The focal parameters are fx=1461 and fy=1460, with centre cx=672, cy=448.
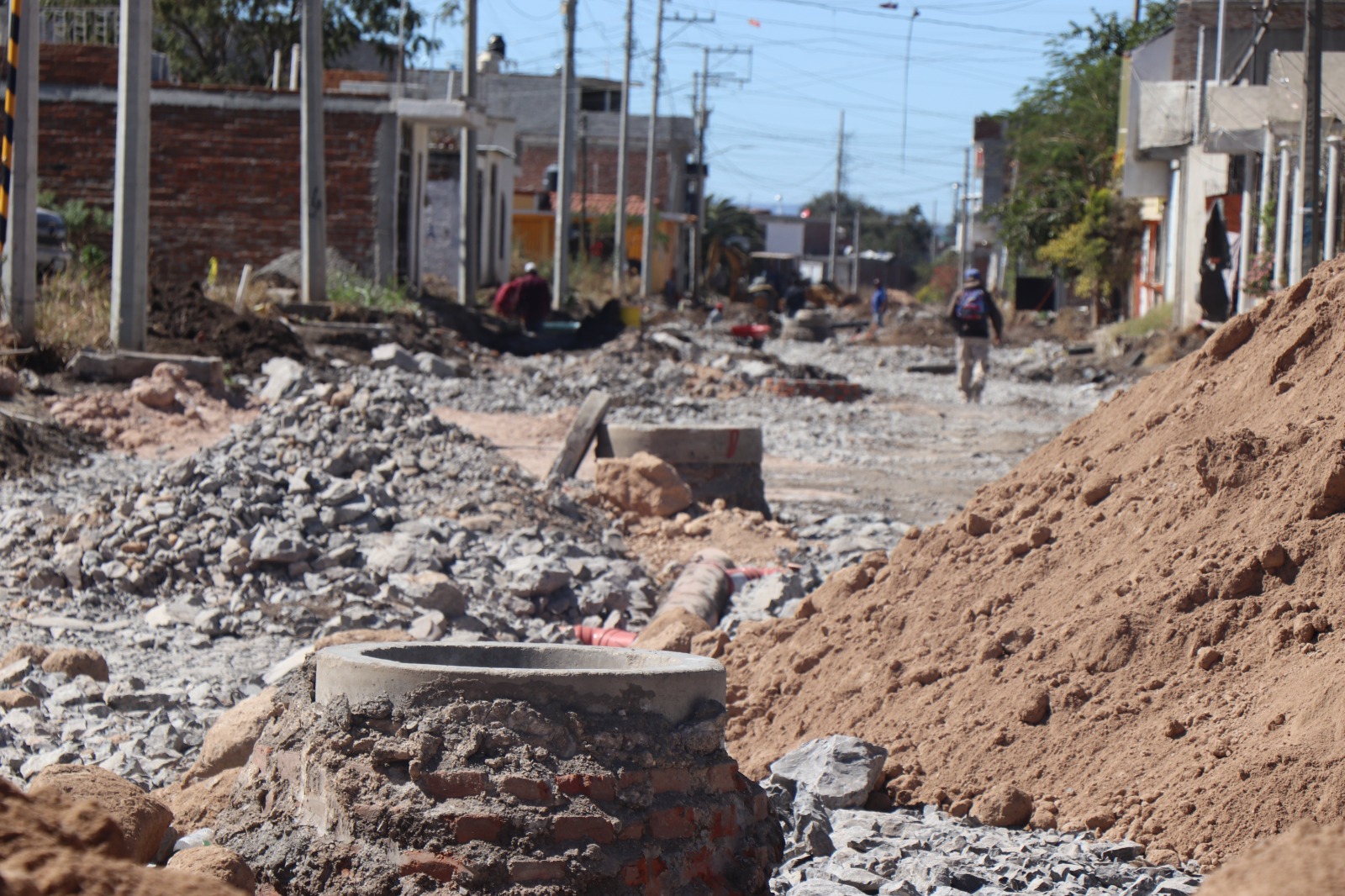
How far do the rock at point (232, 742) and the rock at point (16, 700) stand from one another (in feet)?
3.14

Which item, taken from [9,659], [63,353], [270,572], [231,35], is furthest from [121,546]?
[231,35]

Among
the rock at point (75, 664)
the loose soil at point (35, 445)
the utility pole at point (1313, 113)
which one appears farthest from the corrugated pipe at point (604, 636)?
the utility pole at point (1313, 113)

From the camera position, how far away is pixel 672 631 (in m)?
5.73

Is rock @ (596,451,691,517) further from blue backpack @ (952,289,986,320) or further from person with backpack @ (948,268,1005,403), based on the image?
blue backpack @ (952,289,986,320)

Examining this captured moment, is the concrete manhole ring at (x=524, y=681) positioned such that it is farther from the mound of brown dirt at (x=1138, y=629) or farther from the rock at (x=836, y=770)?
the mound of brown dirt at (x=1138, y=629)

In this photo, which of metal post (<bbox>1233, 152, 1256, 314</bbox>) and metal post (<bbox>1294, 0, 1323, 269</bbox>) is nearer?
metal post (<bbox>1294, 0, 1323, 269</bbox>)

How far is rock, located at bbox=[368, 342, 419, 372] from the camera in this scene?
17.8 m

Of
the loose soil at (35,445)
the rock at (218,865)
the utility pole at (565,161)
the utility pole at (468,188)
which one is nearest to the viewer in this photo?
the rock at (218,865)

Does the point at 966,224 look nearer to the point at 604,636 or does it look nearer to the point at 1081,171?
the point at 1081,171

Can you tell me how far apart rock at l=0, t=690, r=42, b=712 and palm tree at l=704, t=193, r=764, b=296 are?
61746 millimetres

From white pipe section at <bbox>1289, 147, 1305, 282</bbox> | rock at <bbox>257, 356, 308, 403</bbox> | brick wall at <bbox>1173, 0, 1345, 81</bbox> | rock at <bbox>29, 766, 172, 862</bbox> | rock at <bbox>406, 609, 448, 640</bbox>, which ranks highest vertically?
brick wall at <bbox>1173, 0, 1345, 81</bbox>


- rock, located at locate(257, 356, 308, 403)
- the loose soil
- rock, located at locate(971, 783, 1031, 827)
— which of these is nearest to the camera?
rock, located at locate(971, 783, 1031, 827)

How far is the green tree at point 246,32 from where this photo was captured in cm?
3994

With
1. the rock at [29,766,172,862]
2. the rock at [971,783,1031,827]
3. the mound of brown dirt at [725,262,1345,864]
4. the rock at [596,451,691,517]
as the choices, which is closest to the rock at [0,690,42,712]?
the rock at [29,766,172,862]
